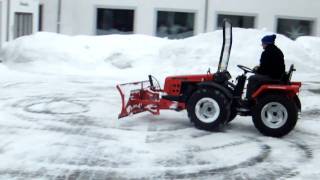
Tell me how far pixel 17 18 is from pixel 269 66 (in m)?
15.8

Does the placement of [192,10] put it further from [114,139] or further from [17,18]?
[114,139]

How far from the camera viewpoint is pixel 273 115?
387 inches

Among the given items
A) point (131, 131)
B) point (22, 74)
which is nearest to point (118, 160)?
point (131, 131)

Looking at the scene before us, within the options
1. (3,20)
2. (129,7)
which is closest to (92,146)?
(3,20)

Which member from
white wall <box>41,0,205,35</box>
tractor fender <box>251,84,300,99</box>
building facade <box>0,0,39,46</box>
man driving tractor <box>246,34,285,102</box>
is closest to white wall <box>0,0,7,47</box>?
building facade <box>0,0,39,46</box>

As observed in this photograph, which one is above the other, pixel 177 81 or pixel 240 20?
pixel 240 20

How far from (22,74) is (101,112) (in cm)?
661

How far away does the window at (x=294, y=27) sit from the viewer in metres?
28.5

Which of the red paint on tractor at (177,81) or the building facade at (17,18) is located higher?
the building facade at (17,18)

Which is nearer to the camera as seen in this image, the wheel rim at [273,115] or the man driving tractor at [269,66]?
the wheel rim at [273,115]

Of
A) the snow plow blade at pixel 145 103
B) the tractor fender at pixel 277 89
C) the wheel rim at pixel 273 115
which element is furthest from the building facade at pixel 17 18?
the wheel rim at pixel 273 115

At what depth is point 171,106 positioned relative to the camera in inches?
416

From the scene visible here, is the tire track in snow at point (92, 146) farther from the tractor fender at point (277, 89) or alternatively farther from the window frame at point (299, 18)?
the window frame at point (299, 18)

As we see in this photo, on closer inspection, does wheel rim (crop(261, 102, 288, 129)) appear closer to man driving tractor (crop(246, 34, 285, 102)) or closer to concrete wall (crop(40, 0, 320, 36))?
man driving tractor (crop(246, 34, 285, 102))
